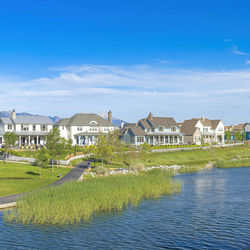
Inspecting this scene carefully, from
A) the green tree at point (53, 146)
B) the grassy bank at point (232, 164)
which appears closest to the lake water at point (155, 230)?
the green tree at point (53, 146)

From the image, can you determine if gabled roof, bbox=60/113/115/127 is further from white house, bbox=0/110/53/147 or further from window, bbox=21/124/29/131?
window, bbox=21/124/29/131

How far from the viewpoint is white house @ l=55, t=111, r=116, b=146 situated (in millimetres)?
87500

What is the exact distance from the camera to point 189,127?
11000 centimetres

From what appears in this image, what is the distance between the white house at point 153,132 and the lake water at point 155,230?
2458 inches

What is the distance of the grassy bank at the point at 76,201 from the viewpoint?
988 inches

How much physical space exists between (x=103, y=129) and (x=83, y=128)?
5932mm

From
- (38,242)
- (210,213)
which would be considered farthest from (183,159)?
(38,242)

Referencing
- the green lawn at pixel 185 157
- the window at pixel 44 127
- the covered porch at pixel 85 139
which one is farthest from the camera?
the covered porch at pixel 85 139

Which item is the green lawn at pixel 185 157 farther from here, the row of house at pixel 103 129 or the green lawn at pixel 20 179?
the green lawn at pixel 20 179

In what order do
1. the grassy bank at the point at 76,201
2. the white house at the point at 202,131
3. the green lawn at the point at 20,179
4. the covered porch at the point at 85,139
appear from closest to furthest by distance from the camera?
the grassy bank at the point at 76,201 → the green lawn at the point at 20,179 → the covered porch at the point at 85,139 → the white house at the point at 202,131

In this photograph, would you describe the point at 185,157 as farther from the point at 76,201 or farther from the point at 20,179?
the point at 76,201

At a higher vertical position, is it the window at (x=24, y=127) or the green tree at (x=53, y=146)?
the window at (x=24, y=127)

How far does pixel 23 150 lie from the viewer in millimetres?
71062

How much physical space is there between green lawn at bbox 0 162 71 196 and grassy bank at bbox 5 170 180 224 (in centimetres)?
697
